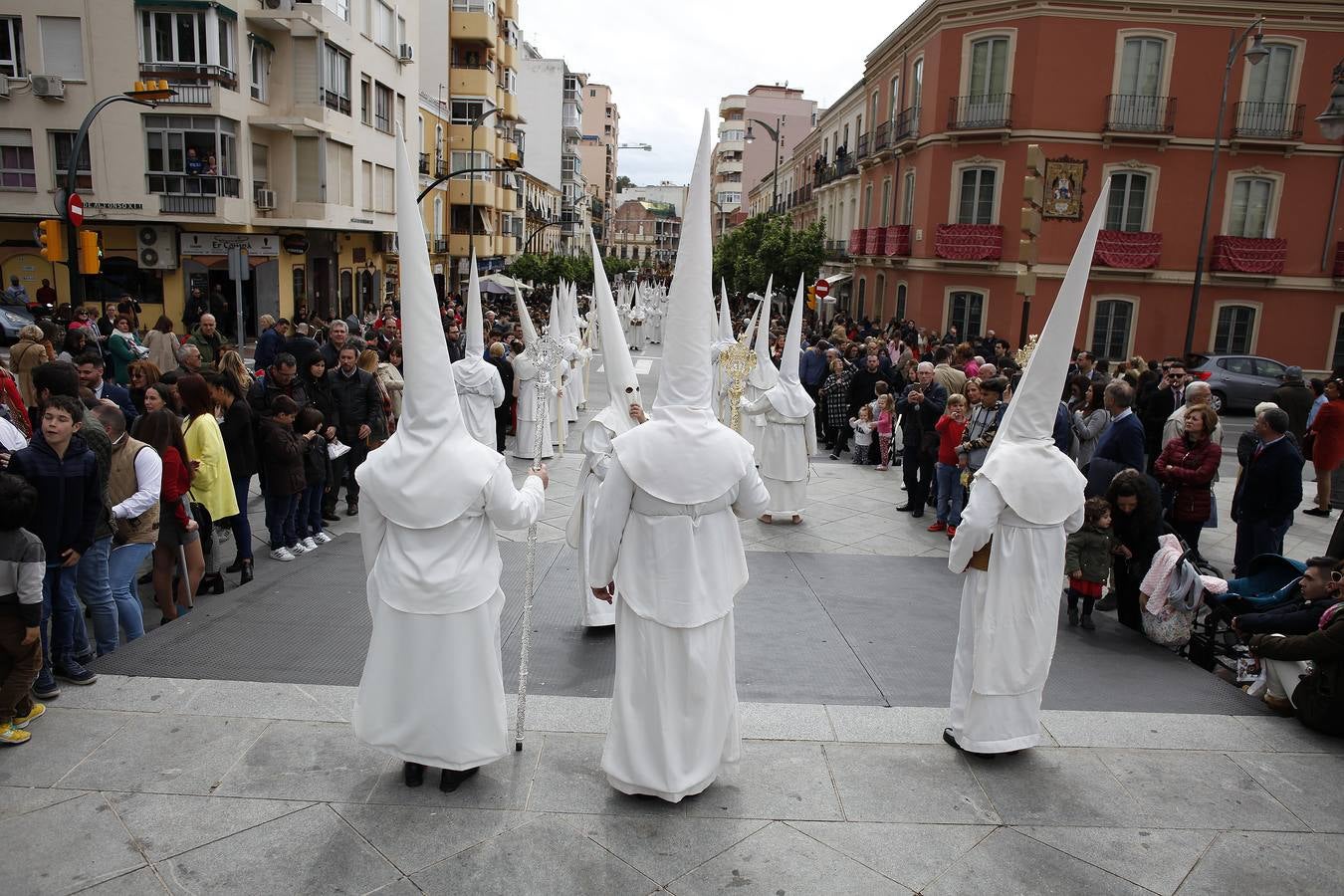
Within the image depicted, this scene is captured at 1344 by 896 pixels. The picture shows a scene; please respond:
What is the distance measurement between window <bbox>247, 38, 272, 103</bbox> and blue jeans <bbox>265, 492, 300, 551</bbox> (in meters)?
20.9

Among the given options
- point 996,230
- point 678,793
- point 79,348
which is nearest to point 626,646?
point 678,793

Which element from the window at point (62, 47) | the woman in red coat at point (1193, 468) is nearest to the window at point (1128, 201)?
the woman in red coat at point (1193, 468)

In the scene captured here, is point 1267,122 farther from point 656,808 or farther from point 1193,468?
point 656,808

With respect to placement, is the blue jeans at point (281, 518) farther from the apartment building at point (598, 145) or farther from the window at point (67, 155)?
the apartment building at point (598, 145)

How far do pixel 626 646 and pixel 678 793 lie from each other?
73 centimetres

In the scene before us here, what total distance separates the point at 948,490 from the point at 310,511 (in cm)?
673

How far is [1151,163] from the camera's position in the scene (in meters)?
25.7

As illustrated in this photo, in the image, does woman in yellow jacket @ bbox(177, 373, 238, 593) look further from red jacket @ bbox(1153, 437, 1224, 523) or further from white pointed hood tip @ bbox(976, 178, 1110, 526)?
red jacket @ bbox(1153, 437, 1224, 523)

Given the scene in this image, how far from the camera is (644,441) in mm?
4410

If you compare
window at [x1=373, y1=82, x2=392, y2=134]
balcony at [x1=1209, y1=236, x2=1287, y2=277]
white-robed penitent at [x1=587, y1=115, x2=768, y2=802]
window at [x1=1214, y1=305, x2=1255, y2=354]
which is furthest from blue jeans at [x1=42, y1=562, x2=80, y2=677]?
window at [x1=373, y1=82, x2=392, y2=134]

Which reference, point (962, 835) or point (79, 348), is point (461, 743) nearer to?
point (962, 835)

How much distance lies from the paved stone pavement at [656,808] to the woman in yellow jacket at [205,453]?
208 centimetres

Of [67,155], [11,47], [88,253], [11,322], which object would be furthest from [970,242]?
[11,47]

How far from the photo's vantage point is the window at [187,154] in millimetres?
23453
